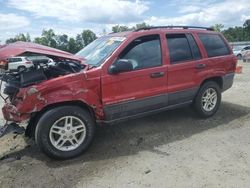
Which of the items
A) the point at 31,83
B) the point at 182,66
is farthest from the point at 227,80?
the point at 31,83

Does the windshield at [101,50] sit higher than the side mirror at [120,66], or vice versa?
the windshield at [101,50]

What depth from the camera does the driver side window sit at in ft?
18.2

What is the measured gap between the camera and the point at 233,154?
4930 millimetres

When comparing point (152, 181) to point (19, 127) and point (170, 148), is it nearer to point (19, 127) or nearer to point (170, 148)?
point (170, 148)

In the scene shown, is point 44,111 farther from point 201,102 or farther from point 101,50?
point 201,102

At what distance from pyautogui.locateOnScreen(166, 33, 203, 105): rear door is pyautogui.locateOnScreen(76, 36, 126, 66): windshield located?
1.03 meters

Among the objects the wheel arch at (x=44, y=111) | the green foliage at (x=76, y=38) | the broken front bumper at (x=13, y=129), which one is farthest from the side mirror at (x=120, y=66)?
the green foliage at (x=76, y=38)

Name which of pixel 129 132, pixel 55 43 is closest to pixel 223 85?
pixel 129 132

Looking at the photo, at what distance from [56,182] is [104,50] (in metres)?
2.40

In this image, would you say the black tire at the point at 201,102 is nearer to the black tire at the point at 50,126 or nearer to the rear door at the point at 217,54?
the rear door at the point at 217,54

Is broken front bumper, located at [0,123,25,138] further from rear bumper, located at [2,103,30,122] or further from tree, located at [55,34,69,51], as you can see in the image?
tree, located at [55,34,69,51]

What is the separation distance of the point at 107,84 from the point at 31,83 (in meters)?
1.14

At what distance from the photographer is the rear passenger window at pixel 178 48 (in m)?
6.09

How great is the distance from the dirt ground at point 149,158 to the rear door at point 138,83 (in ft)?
1.81
